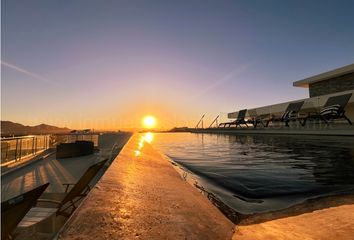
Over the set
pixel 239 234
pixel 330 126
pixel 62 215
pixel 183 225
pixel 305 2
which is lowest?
pixel 62 215

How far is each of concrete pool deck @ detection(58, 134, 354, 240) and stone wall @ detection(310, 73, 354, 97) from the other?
26273mm

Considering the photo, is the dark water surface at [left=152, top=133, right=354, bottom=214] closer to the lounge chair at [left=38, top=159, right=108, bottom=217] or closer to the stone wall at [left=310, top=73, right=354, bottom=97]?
the lounge chair at [left=38, top=159, right=108, bottom=217]

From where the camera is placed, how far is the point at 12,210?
81.8 inches

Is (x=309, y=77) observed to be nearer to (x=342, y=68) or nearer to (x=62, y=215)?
(x=342, y=68)

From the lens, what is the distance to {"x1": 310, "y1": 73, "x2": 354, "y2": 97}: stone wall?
24.5 meters

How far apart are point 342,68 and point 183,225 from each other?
2789 cm

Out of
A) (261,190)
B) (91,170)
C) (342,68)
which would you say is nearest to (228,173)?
(261,190)

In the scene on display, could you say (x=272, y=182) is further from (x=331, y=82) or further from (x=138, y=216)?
(x=331, y=82)

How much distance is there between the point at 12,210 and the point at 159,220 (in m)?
1.24

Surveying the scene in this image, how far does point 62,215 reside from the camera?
3574mm

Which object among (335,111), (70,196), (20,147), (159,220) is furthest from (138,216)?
(335,111)

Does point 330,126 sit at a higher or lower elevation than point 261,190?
higher

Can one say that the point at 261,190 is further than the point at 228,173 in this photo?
No

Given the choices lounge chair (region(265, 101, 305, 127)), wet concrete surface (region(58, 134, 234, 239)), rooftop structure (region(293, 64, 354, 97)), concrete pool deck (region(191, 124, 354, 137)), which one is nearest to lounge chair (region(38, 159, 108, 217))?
wet concrete surface (region(58, 134, 234, 239))
